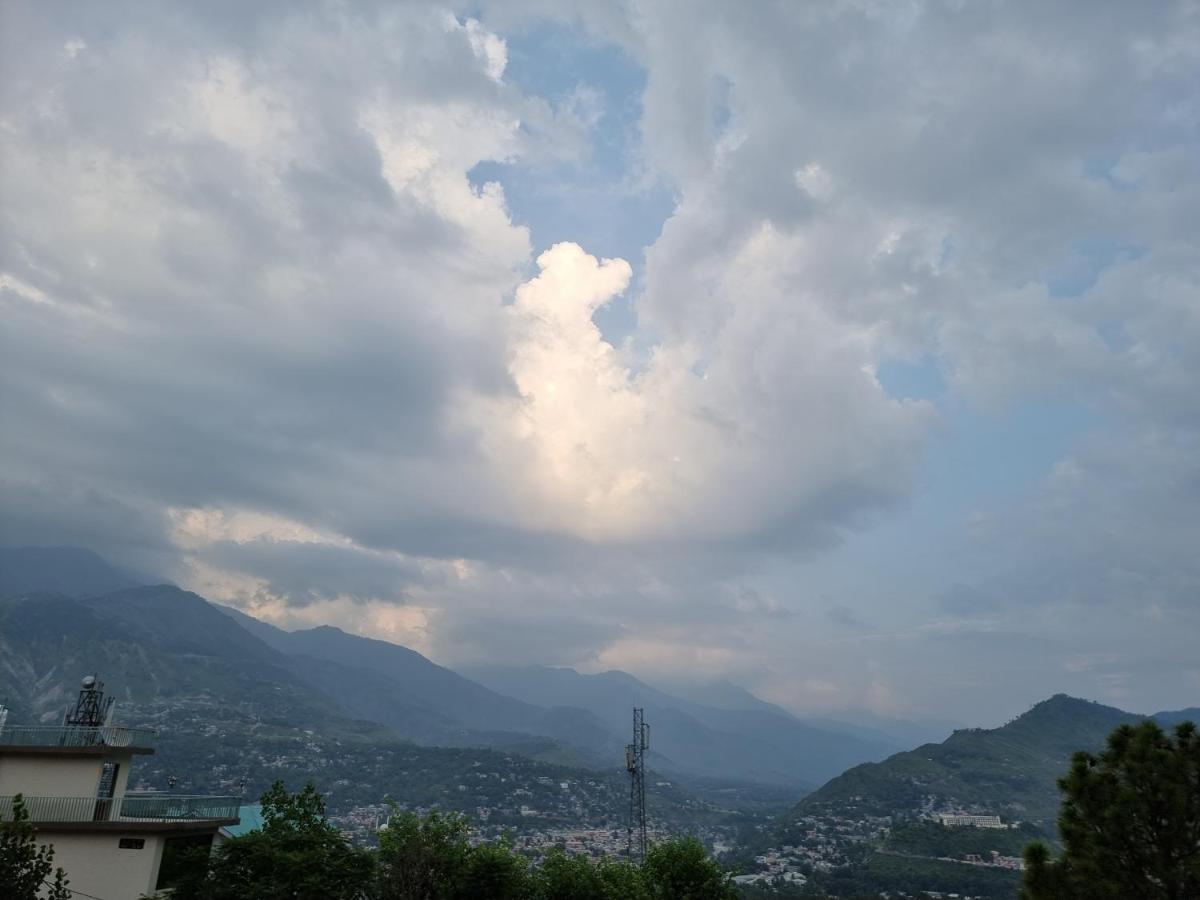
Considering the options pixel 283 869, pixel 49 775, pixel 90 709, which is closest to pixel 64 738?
pixel 49 775

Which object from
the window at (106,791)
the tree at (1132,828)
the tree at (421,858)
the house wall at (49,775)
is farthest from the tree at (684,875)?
the house wall at (49,775)

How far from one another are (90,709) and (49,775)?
14.4 feet

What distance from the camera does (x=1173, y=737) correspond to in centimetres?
1677

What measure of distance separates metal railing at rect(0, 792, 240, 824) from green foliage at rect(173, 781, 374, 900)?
97.3 inches

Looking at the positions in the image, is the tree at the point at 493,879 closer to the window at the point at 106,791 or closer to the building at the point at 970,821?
the window at the point at 106,791

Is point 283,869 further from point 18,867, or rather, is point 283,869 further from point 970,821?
point 970,821

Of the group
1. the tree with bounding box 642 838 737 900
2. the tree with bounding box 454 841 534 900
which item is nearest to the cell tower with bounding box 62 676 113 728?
the tree with bounding box 454 841 534 900

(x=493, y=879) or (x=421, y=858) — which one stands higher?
(x=421, y=858)

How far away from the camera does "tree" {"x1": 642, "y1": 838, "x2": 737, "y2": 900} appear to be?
119 ft

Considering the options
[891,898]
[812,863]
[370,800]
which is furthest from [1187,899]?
[370,800]

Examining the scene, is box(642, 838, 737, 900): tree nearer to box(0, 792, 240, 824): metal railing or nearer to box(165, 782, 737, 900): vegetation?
box(165, 782, 737, 900): vegetation

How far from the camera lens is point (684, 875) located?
121 ft

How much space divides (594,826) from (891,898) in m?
104

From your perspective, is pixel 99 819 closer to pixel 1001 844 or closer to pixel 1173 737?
pixel 1173 737
